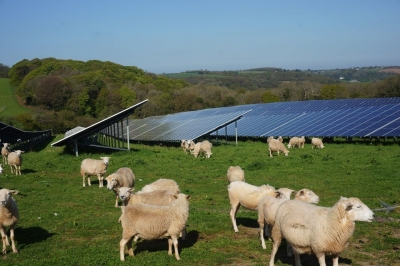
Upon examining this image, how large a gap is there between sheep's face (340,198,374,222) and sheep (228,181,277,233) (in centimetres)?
317

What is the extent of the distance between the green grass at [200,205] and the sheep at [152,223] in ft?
1.40

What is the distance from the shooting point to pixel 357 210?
7812mm

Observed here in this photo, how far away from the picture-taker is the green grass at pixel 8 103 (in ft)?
264

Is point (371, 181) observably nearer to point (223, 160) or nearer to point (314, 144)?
point (223, 160)

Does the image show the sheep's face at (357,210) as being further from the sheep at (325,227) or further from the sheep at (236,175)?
the sheep at (236,175)

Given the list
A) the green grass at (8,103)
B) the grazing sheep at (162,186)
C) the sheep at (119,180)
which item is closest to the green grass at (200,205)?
the sheep at (119,180)

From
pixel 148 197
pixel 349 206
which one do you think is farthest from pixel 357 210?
pixel 148 197

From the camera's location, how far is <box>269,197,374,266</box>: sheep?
7871mm

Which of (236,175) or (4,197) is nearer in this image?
(4,197)

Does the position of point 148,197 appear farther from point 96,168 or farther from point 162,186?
point 96,168

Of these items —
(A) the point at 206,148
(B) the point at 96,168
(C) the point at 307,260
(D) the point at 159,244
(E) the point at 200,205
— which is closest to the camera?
(C) the point at 307,260

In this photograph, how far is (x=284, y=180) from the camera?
19.0 m

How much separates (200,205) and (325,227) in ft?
24.0

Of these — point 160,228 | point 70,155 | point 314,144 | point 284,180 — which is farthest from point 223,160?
point 160,228
